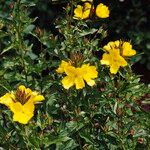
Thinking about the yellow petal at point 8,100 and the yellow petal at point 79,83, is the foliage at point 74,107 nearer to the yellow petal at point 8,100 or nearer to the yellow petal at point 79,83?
the yellow petal at point 79,83

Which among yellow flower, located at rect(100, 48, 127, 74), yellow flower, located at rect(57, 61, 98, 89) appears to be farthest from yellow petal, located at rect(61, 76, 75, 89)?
yellow flower, located at rect(100, 48, 127, 74)

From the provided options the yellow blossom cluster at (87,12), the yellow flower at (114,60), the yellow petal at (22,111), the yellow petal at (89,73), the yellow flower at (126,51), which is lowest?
the yellow petal at (22,111)

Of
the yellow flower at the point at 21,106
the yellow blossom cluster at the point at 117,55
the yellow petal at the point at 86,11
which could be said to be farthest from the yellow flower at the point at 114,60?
the yellow petal at the point at 86,11

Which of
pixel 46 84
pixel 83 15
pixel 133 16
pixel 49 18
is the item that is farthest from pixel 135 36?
pixel 46 84

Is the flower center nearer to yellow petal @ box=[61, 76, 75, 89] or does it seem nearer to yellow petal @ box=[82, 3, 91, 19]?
yellow petal @ box=[61, 76, 75, 89]

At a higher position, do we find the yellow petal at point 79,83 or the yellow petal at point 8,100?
the yellow petal at point 79,83

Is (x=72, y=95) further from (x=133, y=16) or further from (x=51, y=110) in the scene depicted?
(x=133, y=16)

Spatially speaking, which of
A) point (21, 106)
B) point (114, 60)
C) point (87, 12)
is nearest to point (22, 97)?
point (21, 106)

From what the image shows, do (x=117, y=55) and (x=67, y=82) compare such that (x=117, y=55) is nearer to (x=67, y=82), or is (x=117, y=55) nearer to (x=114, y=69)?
(x=114, y=69)
